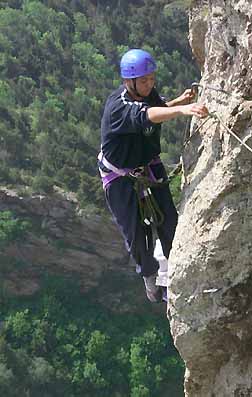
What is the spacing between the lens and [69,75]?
49.1 meters

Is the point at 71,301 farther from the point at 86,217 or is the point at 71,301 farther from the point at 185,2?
the point at 185,2

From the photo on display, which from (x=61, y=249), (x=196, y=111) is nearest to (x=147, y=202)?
(x=196, y=111)

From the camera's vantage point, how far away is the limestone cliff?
3509 centimetres

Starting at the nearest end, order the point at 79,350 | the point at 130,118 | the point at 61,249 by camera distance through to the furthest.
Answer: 1. the point at 130,118
2. the point at 61,249
3. the point at 79,350

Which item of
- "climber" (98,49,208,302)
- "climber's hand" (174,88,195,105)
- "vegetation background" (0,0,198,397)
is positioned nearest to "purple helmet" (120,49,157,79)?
"climber" (98,49,208,302)

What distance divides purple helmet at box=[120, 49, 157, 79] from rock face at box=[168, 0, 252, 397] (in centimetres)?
33

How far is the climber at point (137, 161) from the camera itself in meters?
5.00

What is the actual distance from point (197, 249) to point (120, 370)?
Answer: 31314 mm

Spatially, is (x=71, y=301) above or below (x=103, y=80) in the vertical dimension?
below

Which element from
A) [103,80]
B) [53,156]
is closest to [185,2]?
[103,80]

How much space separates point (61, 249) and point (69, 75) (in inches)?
655

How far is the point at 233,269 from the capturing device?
14.8 ft

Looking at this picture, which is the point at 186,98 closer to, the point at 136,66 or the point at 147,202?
the point at 136,66

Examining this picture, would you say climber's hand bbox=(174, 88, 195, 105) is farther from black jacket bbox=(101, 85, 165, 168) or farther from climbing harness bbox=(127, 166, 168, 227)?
climbing harness bbox=(127, 166, 168, 227)
